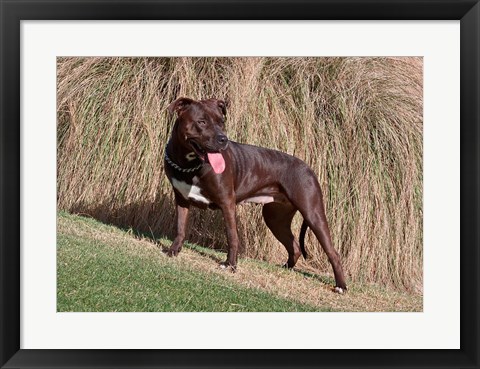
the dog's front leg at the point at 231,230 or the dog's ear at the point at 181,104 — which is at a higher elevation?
the dog's ear at the point at 181,104

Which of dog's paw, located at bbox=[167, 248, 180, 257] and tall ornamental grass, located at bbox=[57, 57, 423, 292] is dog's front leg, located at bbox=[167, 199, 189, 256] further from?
tall ornamental grass, located at bbox=[57, 57, 423, 292]

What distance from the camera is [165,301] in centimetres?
549

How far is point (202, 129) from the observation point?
19.7 ft

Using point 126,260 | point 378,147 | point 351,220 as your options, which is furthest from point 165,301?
point 378,147

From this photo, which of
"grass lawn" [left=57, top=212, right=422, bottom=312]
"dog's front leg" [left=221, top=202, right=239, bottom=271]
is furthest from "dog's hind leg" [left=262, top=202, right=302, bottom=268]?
"dog's front leg" [left=221, top=202, right=239, bottom=271]

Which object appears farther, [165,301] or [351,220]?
[351,220]

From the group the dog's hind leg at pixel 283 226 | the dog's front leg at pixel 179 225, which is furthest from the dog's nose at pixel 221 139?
the dog's hind leg at pixel 283 226

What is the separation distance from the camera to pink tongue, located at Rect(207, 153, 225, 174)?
609 centimetres

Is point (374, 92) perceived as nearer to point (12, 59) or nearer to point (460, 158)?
point (460, 158)

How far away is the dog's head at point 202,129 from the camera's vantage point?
5961mm

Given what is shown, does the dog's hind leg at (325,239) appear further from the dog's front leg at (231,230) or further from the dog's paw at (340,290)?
the dog's front leg at (231,230)

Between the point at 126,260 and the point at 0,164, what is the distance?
1754 millimetres
